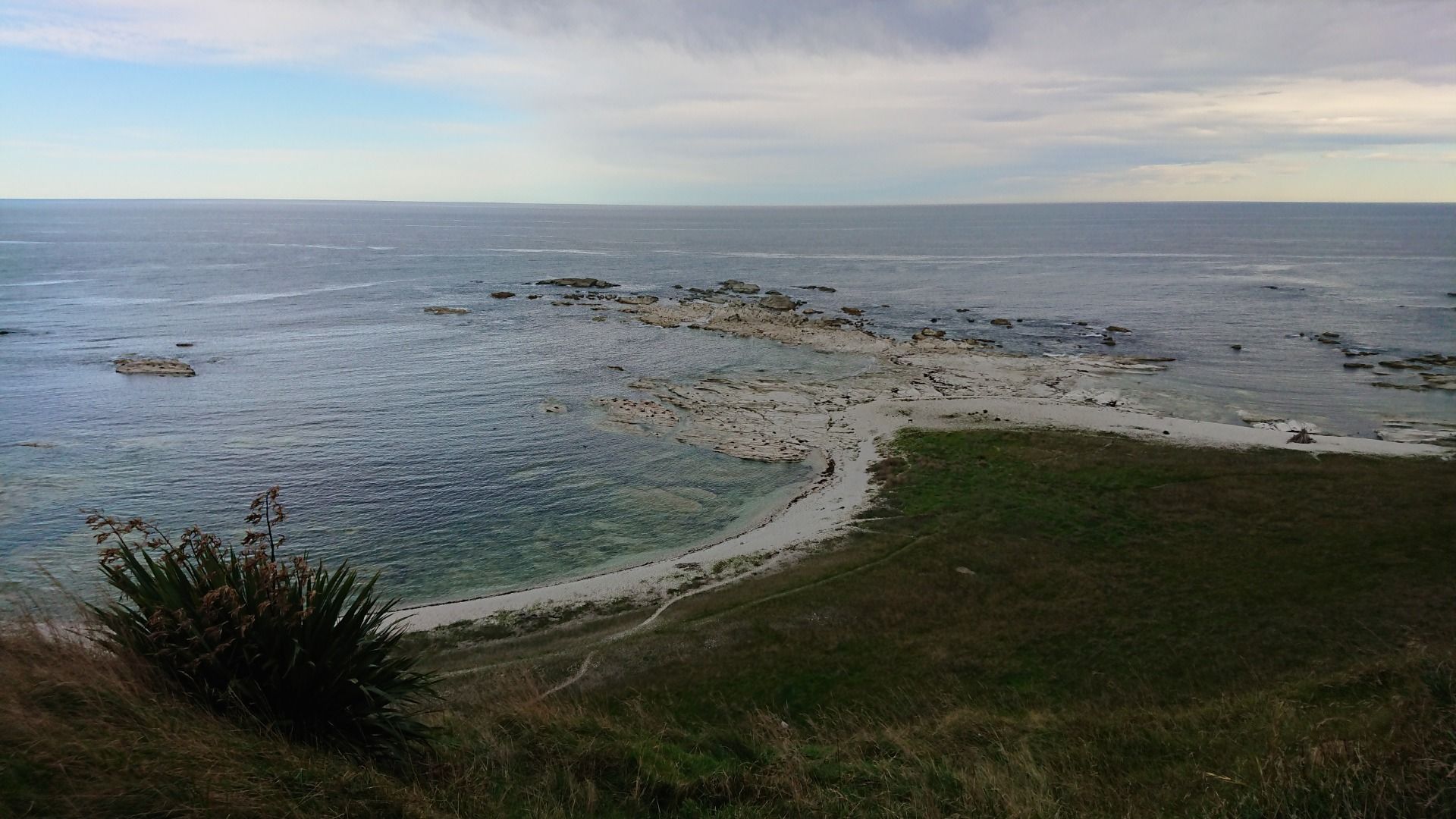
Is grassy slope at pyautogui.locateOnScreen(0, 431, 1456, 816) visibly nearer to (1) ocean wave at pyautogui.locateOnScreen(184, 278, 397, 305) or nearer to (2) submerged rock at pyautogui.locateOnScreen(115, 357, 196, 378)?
(2) submerged rock at pyautogui.locateOnScreen(115, 357, 196, 378)

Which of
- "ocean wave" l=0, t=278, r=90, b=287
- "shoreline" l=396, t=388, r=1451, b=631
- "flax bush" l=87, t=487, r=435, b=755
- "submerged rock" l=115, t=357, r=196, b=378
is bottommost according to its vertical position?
"shoreline" l=396, t=388, r=1451, b=631

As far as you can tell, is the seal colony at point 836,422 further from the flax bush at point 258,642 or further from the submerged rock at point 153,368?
the submerged rock at point 153,368

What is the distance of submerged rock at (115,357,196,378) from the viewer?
47.4 m

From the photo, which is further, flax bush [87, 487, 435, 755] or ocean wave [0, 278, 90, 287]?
ocean wave [0, 278, 90, 287]

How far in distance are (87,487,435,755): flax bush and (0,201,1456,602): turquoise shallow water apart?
15.0m

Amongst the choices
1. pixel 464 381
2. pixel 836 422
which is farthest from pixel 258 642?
pixel 464 381

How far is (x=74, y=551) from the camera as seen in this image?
945 inches

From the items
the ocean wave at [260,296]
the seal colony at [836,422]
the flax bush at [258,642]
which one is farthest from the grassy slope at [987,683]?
the ocean wave at [260,296]

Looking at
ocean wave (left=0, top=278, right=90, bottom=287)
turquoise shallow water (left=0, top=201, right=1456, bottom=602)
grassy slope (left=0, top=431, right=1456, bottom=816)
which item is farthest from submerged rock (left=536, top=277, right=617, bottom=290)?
grassy slope (left=0, top=431, right=1456, bottom=816)

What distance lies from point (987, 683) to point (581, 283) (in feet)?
269

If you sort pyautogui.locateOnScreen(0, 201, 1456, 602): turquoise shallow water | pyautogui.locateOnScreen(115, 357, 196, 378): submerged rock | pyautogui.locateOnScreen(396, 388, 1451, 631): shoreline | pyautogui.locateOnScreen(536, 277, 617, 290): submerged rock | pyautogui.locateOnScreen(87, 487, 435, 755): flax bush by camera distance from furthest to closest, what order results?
pyautogui.locateOnScreen(536, 277, 617, 290): submerged rock < pyautogui.locateOnScreen(115, 357, 196, 378): submerged rock < pyautogui.locateOnScreen(0, 201, 1456, 602): turquoise shallow water < pyautogui.locateOnScreen(396, 388, 1451, 631): shoreline < pyautogui.locateOnScreen(87, 487, 435, 755): flax bush

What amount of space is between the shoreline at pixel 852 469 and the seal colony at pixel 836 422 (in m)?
0.07

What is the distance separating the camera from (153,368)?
4812 cm

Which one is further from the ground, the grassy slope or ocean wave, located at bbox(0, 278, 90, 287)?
ocean wave, located at bbox(0, 278, 90, 287)
